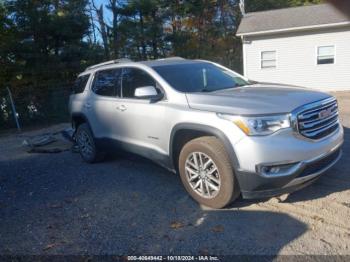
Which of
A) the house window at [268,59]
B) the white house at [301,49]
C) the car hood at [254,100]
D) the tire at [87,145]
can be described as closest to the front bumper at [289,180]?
the car hood at [254,100]

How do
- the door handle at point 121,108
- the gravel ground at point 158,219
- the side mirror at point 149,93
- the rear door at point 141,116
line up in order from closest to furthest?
the gravel ground at point 158,219
the side mirror at point 149,93
the rear door at point 141,116
the door handle at point 121,108

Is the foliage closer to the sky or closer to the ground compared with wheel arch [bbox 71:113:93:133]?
closer to the sky

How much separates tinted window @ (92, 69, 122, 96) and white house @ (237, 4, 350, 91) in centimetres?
1128

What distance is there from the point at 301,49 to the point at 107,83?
40.2ft

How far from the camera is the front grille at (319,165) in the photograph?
353 centimetres

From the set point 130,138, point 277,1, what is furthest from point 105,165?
point 277,1

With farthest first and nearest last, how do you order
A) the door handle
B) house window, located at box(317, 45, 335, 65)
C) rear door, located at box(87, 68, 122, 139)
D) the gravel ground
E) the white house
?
house window, located at box(317, 45, 335, 65) → the white house → rear door, located at box(87, 68, 122, 139) → the door handle → the gravel ground

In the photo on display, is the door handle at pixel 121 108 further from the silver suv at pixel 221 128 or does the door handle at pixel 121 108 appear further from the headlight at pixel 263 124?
the headlight at pixel 263 124

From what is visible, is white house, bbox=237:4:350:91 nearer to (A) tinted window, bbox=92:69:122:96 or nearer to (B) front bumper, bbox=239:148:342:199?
(A) tinted window, bbox=92:69:122:96

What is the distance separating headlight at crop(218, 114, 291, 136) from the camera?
11.1 feet

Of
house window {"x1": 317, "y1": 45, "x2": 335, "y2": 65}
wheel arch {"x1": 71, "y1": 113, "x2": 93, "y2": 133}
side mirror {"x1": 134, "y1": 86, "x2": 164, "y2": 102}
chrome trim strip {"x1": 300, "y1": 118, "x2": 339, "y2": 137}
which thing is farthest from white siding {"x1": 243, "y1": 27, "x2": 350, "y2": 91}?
side mirror {"x1": 134, "y1": 86, "x2": 164, "y2": 102}

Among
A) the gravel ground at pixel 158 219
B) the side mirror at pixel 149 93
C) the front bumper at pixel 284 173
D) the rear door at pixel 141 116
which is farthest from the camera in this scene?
the rear door at pixel 141 116

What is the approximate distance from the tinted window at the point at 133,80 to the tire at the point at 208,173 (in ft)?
4.06

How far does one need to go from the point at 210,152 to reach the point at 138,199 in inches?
54.8
